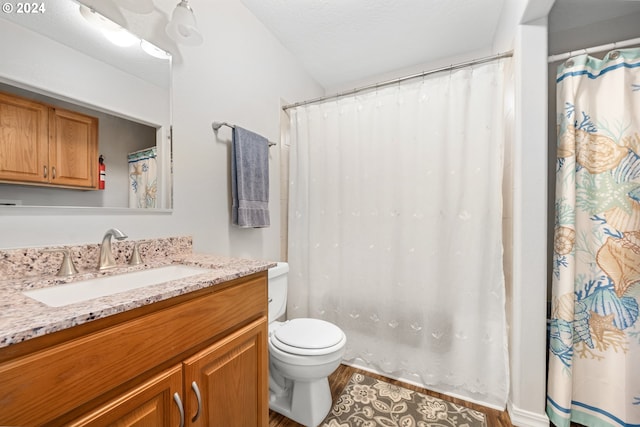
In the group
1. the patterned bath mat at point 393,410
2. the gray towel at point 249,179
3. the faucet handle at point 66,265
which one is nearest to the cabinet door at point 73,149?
the faucet handle at point 66,265

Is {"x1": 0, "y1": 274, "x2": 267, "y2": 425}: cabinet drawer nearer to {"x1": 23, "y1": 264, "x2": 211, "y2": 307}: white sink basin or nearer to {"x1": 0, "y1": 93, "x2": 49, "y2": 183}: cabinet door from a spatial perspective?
{"x1": 23, "y1": 264, "x2": 211, "y2": 307}: white sink basin

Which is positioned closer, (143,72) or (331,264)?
(143,72)

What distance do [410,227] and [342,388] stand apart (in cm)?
107

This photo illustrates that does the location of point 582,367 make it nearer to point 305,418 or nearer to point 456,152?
point 456,152

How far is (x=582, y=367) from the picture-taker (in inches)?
51.2

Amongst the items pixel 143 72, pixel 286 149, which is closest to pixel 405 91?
pixel 286 149

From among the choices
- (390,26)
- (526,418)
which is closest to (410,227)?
(526,418)

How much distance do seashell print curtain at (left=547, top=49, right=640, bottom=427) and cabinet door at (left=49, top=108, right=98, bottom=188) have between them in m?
2.10

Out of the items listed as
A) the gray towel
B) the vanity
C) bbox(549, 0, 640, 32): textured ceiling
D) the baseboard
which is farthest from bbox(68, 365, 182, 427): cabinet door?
bbox(549, 0, 640, 32): textured ceiling

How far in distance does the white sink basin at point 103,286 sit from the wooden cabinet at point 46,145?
37cm

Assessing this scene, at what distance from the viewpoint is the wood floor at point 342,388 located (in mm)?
1355

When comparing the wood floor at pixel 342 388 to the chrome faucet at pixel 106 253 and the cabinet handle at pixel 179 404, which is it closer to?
the cabinet handle at pixel 179 404

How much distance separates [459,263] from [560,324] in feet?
1.67

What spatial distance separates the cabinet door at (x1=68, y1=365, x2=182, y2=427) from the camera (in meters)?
0.60
